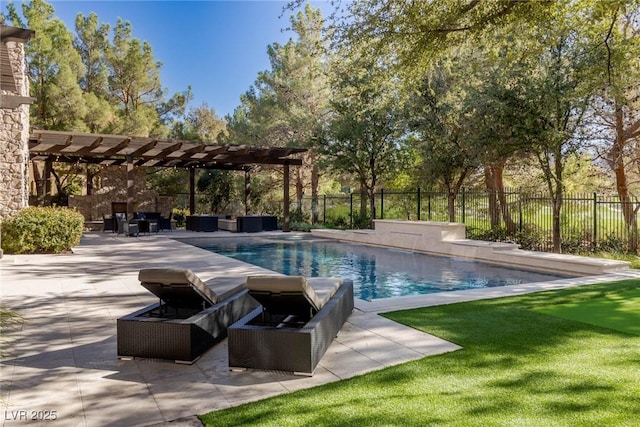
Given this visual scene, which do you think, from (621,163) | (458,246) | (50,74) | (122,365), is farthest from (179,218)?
(122,365)

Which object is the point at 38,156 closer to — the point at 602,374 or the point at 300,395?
the point at 300,395

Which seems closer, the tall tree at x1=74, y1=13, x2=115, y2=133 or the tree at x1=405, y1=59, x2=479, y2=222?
the tree at x1=405, y1=59, x2=479, y2=222

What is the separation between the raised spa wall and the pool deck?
243cm

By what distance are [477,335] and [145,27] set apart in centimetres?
2982

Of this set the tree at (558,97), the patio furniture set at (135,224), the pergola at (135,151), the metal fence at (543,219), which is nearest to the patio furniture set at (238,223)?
the pergola at (135,151)

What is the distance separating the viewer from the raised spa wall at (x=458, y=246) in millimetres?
9242

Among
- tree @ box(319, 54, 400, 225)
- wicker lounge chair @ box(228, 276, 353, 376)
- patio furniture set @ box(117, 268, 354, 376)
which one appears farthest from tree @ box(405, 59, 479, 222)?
wicker lounge chair @ box(228, 276, 353, 376)

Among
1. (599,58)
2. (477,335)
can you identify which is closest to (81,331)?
(477,335)

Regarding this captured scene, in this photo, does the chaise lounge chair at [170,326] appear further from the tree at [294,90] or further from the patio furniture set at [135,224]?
the tree at [294,90]

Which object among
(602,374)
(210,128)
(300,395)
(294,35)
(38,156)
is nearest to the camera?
(300,395)

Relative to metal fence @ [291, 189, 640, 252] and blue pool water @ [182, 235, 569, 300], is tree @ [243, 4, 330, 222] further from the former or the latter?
blue pool water @ [182, 235, 569, 300]

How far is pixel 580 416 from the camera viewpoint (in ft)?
9.70

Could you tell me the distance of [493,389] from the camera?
340cm

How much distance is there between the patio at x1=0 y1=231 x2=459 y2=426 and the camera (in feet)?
10.6
